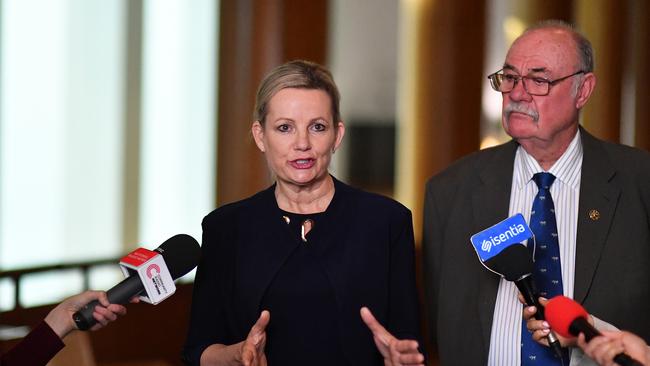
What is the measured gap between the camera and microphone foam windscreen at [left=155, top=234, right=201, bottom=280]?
2.31 metres

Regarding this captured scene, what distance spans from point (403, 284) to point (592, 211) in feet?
2.26

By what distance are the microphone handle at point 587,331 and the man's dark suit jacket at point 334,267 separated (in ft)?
1.65

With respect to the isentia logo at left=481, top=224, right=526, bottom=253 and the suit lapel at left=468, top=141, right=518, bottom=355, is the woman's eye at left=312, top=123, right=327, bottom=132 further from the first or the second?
the suit lapel at left=468, top=141, right=518, bottom=355

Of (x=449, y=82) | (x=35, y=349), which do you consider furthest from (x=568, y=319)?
(x=449, y=82)

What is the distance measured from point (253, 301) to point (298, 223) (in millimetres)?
250

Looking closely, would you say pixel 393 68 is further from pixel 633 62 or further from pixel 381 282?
pixel 381 282

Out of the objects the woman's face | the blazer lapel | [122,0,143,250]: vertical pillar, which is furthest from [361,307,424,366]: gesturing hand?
[122,0,143,250]: vertical pillar

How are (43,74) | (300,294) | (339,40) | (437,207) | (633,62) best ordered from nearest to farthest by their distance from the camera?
1. (300,294)
2. (437,207)
3. (43,74)
4. (633,62)
5. (339,40)

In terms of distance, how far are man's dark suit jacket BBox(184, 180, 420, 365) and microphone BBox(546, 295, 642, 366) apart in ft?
1.44

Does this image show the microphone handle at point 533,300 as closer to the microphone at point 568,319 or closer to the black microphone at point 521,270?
the black microphone at point 521,270

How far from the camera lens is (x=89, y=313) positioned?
2.21 m

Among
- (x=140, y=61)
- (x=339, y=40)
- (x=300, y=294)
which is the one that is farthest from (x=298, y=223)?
(x=339, y=40)

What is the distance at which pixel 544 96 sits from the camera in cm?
280

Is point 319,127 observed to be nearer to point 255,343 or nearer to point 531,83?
point 255,343
